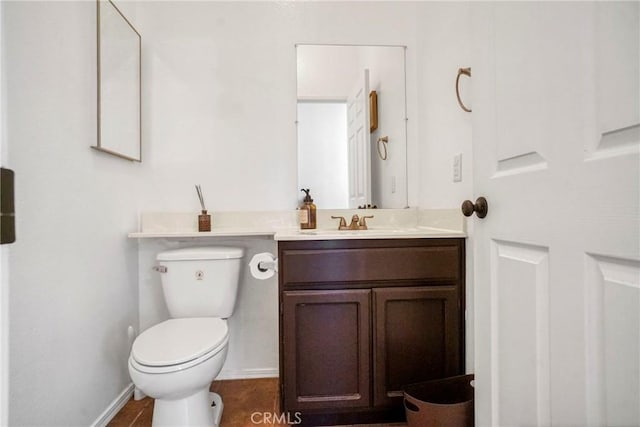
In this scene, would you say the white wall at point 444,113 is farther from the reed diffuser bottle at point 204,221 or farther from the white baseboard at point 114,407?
the white baseboard at point 114,407

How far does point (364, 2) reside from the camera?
1.86m

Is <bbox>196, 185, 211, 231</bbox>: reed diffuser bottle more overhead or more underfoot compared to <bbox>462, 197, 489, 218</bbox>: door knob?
more underfoot

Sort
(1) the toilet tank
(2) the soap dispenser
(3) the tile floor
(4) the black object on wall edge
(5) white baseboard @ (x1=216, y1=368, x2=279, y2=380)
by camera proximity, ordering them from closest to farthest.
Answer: (4) the black object on wall edge, (3) the tile floor, (1) the toilet tank, (2) the soap dispenser, (5) white baseboard @ (x1=216, y1=368, x2=279, y2=380)

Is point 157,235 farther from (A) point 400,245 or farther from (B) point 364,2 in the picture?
(B) point 364,2

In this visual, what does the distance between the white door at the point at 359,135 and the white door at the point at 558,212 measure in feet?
3.21

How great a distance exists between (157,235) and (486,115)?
1.49 m

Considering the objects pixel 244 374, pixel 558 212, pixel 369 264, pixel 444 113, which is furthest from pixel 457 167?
pixel 244 374

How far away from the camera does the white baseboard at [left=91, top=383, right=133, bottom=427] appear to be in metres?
1.40

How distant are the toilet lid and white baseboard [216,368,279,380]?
0.53m

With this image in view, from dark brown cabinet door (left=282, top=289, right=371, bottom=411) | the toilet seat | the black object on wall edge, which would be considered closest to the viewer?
the black object on wall edge

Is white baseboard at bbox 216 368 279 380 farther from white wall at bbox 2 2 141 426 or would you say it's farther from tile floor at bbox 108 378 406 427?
white wall at bbox 2 2 141 426

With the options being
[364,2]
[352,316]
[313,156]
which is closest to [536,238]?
[352,316]

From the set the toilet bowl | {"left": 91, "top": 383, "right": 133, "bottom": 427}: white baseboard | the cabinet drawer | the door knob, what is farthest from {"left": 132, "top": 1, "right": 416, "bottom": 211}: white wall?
the door knob

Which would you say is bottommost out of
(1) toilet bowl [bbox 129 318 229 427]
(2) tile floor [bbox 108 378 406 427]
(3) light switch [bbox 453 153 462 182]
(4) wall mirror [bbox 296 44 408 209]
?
(2) tile floor [bbox 108 378 406 427]
